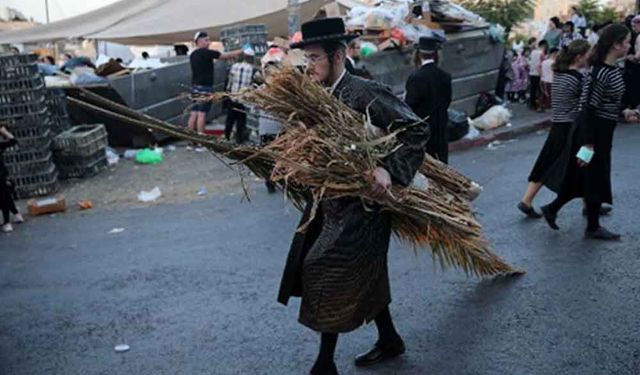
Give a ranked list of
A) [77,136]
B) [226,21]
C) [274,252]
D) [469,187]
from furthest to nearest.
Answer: [226,21]
[77,136]
[274,252]
[469,187]

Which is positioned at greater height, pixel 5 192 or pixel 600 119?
pixel 600 119

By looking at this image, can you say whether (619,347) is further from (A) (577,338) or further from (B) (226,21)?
(B) (226,21)

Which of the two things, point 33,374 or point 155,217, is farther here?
point 155,217

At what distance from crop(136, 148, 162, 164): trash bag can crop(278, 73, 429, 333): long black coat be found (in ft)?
25.6

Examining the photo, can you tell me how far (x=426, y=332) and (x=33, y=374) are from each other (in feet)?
7.33

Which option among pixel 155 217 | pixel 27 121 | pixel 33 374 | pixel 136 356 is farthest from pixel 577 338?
pixel 27 121

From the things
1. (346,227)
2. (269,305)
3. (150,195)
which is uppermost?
(346,227)

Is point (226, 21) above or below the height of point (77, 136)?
above

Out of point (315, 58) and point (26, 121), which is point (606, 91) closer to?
point (315, 58)

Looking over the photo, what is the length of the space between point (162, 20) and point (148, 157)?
7.07m

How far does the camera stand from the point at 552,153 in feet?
20.5

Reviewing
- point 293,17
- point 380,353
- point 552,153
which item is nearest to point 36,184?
point 293,17

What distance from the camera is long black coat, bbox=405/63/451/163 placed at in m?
6.39

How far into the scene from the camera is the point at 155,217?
308 inches
